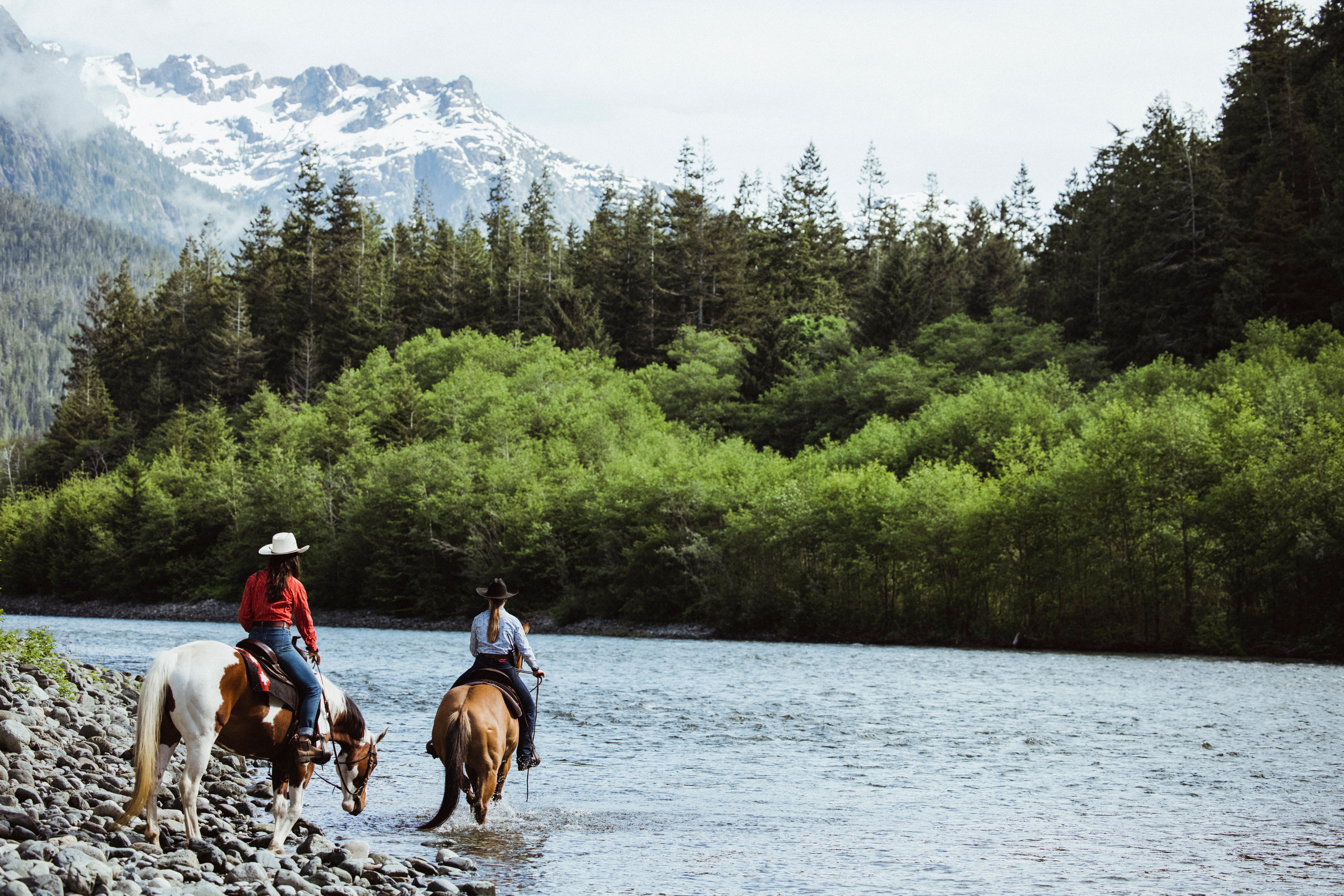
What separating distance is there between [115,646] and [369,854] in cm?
4008

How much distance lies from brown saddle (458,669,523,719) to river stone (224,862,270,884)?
4.62 metres

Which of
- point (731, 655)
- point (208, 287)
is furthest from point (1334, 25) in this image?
point (208, 287)

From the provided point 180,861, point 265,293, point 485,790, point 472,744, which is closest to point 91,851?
point 180,861

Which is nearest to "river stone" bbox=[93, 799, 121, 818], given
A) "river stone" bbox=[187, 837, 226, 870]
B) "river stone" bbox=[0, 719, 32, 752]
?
"river stone" bbox=[187, 837, 226, 870]

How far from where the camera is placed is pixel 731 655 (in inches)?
2046

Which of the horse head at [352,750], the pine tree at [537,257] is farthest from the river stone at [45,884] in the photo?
the pine tree at [537,257]

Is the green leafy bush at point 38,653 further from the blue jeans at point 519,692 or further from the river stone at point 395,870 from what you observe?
the river stone at point 395,870

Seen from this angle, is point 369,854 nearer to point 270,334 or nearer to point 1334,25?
point 1334,25

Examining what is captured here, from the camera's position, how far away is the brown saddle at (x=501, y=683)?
14516 mm

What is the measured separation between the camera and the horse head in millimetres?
12523

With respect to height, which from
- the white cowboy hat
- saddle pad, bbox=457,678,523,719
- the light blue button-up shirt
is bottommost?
saddle pad, bbox=457,678,523,719

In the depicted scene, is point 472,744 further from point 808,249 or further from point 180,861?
point 808,249

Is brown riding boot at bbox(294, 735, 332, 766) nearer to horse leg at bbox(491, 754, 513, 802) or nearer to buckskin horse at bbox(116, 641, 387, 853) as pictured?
buckskin horse at bbox(116, 641, 387, 853)

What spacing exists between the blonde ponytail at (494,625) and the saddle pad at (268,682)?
3.39 meters
